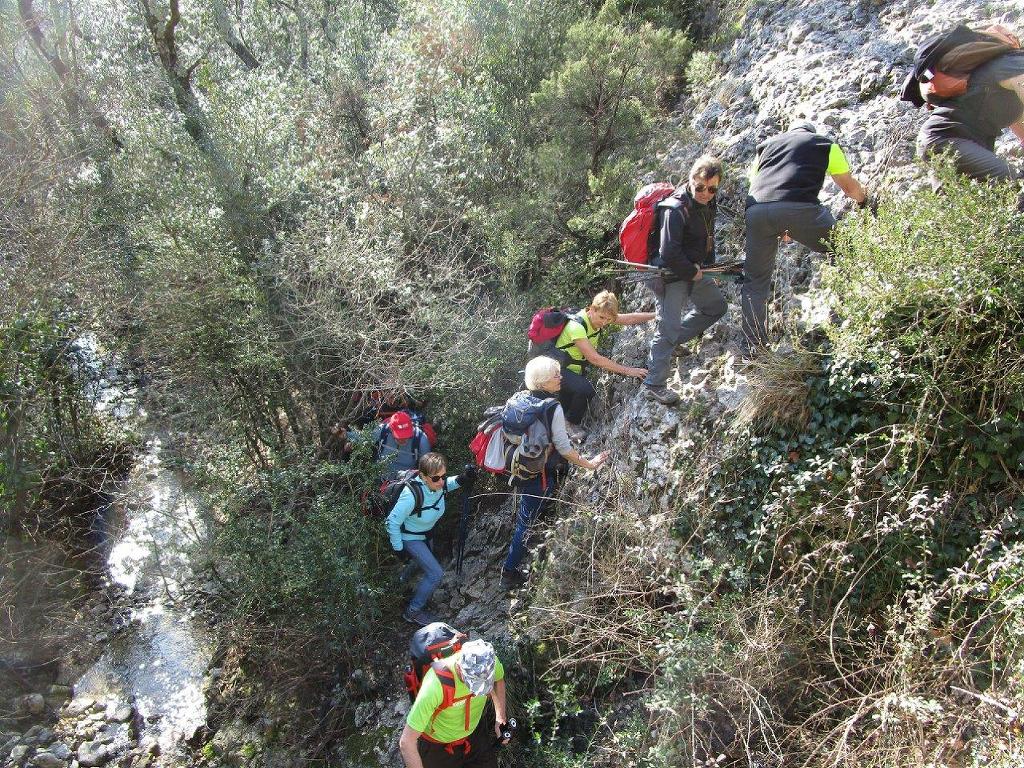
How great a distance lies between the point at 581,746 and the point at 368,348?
491 centimetres

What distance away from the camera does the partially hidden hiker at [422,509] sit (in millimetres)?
6062

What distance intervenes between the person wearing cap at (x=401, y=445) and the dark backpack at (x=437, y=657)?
2520 millimetres

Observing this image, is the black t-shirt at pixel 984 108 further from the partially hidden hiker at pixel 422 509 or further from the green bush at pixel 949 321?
the partially hidden hiker at pixel 422 509

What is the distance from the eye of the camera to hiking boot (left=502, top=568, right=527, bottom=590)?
6621 mm

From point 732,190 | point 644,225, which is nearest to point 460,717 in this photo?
point 644,225

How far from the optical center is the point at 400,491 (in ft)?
20.9

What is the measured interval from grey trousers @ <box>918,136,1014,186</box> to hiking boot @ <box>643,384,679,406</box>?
8.14 ft

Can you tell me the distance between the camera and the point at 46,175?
9062mm

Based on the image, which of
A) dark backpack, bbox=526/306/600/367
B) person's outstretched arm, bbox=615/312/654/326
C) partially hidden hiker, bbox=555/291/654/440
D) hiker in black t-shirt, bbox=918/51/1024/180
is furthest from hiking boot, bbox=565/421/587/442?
hiker in black t-shirt, bbox=918/51/1024/180

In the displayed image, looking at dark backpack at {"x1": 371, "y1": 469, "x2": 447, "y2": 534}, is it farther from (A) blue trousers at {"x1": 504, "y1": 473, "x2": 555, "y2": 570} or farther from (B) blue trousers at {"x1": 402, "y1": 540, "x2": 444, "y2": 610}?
(A) blue trousers at {"x1": 504, "y1": 473, "x2": 555, "y2": 570}

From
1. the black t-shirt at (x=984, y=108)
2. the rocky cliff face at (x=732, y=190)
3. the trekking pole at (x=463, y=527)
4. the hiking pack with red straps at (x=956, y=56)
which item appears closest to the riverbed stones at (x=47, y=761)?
the rocky cliff face at (x=732, y=190)

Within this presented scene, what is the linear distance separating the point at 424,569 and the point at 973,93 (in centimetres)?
601

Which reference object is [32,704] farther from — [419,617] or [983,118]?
[983,118]

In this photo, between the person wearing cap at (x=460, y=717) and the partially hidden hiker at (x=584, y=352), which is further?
the partially hidden hiker at (x=584, y=352)
